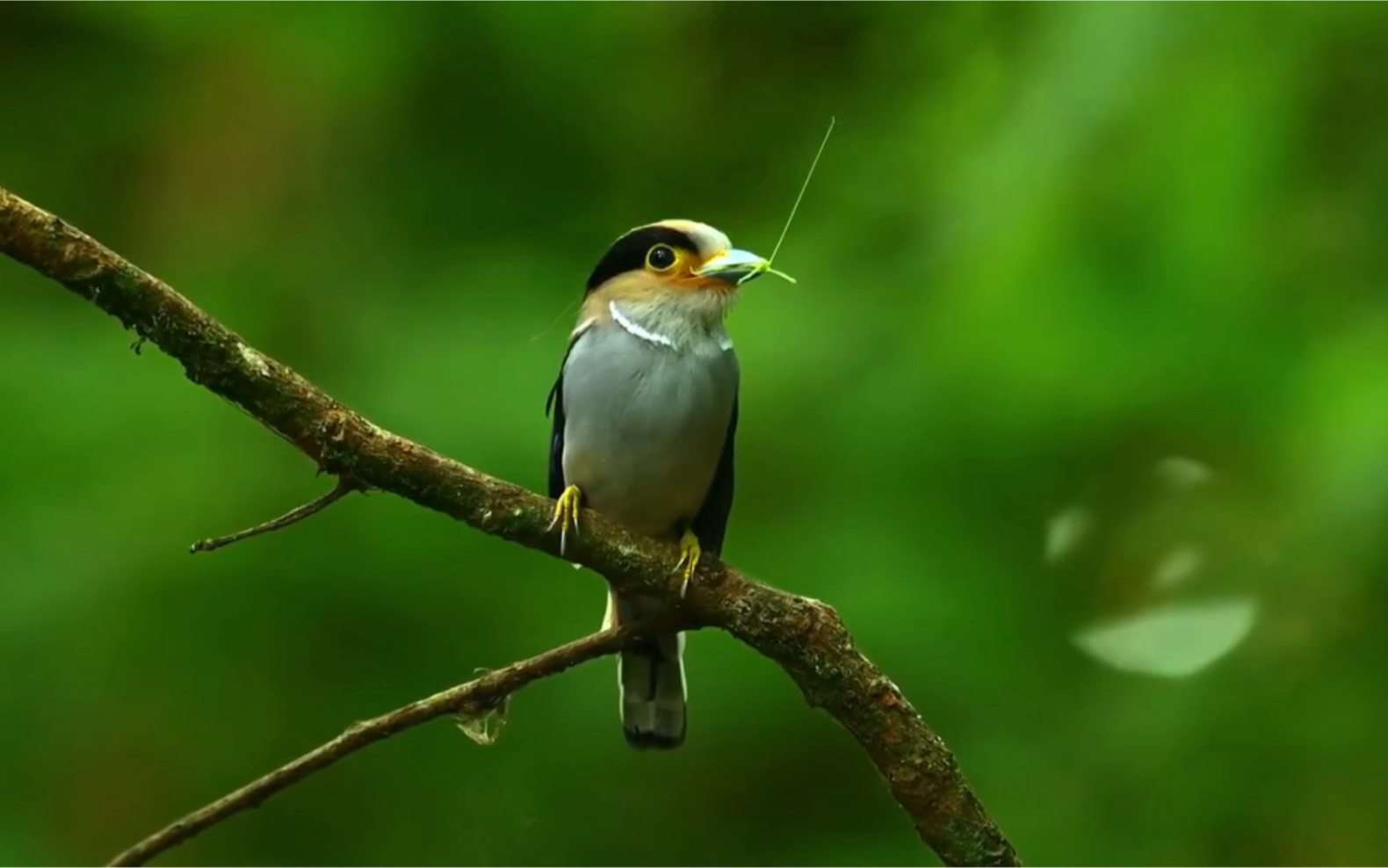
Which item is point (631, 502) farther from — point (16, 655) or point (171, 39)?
point (171, 39)

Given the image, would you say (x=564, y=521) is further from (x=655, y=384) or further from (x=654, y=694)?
(x=654, y=694)

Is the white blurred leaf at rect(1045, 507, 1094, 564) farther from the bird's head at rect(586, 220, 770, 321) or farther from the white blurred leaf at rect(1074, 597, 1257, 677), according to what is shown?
the bird's head at rect(586, 220, 770, 321)

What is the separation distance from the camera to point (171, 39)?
398 cm

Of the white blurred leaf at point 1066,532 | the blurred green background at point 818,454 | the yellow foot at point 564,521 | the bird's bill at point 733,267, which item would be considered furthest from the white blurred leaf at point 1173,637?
the yellow foot at point 564,521

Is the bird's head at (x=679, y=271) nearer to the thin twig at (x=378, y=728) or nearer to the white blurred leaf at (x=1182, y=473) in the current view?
the thin twig at (x=378, y=728)

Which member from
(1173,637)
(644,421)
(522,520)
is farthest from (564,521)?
(1173,637)

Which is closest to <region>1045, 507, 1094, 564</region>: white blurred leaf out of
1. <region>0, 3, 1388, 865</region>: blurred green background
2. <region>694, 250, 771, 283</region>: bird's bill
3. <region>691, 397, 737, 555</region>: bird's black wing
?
<region>0, 3, 1388, 865</region>: blurred green background

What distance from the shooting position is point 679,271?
2602 mm

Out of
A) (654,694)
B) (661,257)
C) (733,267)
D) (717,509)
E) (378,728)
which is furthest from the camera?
(654,694)

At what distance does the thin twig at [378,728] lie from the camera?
1.79 meters

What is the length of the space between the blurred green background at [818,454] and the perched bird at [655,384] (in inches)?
21.2

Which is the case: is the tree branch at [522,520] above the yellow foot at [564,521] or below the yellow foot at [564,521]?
below

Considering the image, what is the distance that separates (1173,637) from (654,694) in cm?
104

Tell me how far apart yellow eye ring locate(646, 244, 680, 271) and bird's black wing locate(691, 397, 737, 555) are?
0.25m
